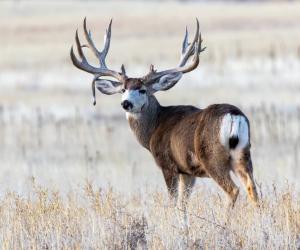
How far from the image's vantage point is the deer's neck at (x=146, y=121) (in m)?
14.2

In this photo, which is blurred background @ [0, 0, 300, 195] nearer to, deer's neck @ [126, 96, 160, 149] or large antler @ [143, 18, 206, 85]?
deer's neck @ [126, 96, 160, 149]

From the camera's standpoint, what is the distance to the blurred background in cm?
1806

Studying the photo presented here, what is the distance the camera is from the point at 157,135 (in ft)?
45.5

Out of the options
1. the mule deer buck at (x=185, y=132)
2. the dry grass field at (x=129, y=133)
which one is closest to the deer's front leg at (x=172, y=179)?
the mule deer buck at (x=185, y=132)

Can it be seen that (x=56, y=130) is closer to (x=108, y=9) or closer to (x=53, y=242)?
(x=53, y=242)

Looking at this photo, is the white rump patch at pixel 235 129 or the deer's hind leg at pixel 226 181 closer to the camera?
the white rump patch at pixel 235 129

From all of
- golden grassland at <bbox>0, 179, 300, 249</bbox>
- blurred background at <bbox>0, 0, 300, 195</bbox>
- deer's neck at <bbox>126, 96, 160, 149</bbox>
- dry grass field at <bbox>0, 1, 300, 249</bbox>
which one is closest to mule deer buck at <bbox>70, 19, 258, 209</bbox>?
deer's neck at <bbox>126, 96, 160, 149</bbox>

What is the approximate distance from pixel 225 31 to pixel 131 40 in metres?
3.88

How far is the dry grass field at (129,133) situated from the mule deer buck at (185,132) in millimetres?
239

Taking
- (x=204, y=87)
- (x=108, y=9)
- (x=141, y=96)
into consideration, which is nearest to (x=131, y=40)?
(x=204, y=87)

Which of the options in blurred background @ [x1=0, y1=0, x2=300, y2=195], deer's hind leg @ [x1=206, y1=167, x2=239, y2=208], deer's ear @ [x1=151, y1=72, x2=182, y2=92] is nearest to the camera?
deer's hind leg @ [x1=206, y1=167, x2=239, y2=208]

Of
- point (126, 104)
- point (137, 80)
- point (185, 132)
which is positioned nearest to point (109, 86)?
point (137, 80)

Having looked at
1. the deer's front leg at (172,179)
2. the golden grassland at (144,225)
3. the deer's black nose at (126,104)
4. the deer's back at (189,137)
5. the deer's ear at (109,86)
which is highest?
the deer's ear at (109,86)

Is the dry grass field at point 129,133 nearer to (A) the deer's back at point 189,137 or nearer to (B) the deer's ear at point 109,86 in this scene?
(A) the deer's back at point 189,137
